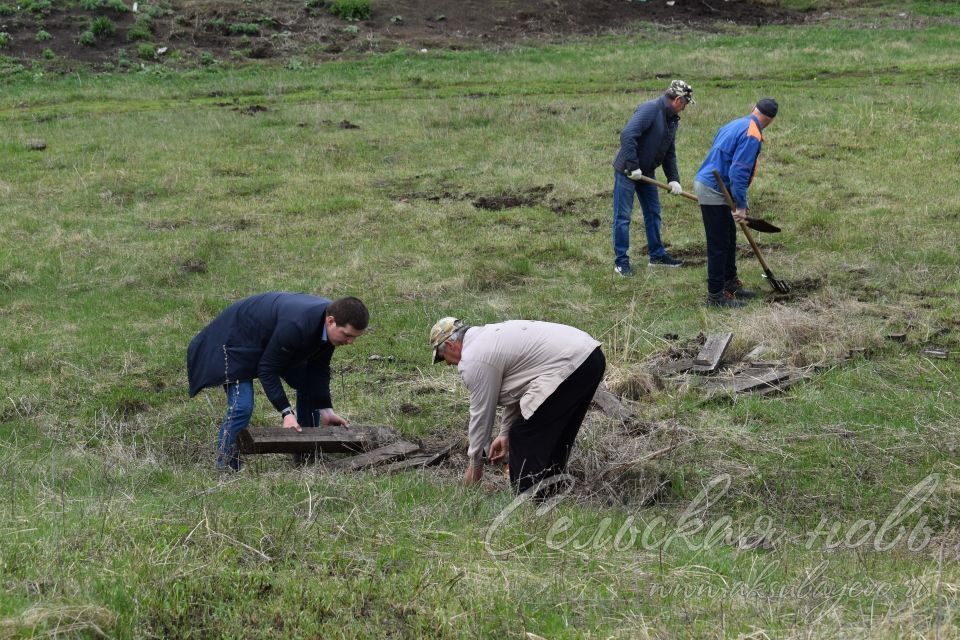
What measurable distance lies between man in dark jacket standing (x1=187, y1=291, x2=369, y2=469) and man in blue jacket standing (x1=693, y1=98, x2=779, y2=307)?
497cm

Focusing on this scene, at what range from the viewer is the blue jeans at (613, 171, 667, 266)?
12086 mm

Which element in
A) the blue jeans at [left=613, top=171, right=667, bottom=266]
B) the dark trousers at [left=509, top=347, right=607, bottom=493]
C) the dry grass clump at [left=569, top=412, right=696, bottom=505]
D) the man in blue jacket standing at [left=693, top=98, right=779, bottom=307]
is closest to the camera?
the dark trousers at [left=509, top=347, right=607, bottom=493]

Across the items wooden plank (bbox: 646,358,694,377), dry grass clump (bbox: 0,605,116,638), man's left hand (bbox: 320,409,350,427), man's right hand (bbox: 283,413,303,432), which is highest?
dry grass clump (bbox: 0,605,116,638)

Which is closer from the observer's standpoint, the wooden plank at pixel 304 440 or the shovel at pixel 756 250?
the wooden plank at pixel 304 440

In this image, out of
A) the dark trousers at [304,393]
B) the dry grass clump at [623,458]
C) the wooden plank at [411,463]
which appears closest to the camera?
the dry grass clump at [623,458]

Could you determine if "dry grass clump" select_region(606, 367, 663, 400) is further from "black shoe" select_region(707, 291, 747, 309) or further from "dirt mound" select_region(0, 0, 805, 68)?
"dirt mound" select_region(0, 0, 805, 68)

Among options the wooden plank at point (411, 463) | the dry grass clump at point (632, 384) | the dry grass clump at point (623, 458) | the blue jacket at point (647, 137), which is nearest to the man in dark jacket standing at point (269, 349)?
the wooden plank at point (411, 463)

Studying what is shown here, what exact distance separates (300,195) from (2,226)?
13.2 ft

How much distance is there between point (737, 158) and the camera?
34.4 feet

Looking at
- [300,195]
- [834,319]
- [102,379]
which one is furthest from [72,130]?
[834,319]

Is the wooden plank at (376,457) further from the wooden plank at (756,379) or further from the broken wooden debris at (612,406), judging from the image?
the wooden plank at (756,379)

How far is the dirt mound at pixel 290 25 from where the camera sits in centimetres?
2427

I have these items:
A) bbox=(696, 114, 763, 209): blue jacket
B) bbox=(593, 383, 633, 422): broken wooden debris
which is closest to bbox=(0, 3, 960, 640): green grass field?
bbox=(593, 383, 633, 422): broken wooden debris

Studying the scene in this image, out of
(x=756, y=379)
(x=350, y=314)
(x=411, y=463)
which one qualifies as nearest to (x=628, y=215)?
(x=756, y=379)
